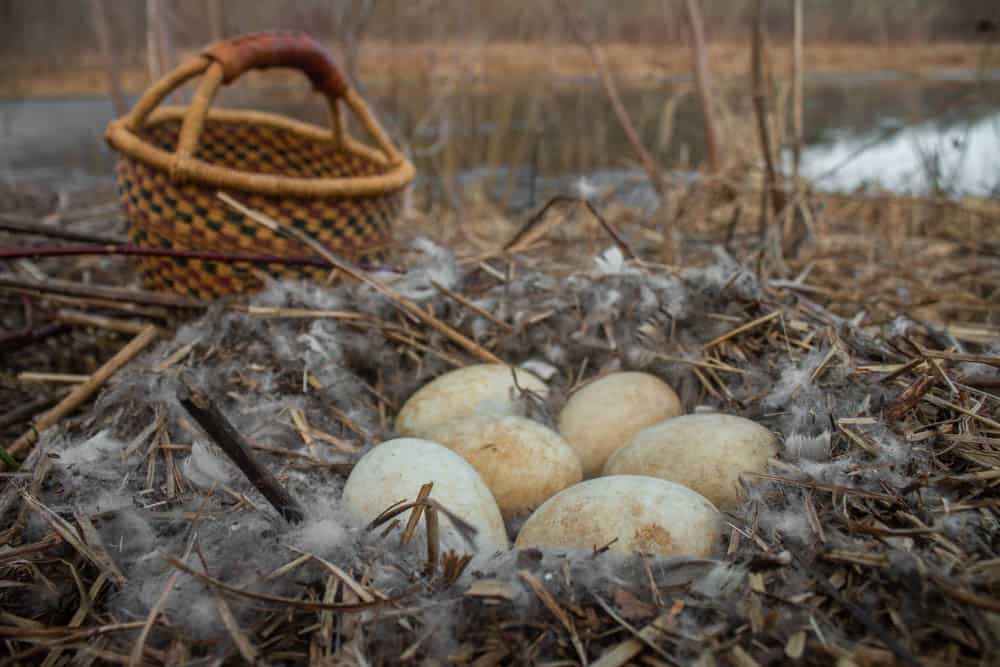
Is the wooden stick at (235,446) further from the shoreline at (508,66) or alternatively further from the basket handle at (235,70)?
the shoreline at (508,66)

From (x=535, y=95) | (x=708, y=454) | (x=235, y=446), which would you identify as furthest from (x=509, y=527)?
(x=535, y=95)

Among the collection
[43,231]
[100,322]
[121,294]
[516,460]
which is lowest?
[516,460]

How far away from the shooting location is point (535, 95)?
4602 millimetres

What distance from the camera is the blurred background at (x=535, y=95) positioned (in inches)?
143

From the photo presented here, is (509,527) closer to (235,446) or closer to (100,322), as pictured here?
(235,446)

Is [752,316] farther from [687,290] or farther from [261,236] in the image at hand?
[261,236]

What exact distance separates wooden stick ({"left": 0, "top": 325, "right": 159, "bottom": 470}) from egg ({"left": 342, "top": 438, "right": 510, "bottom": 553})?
0.71 meters

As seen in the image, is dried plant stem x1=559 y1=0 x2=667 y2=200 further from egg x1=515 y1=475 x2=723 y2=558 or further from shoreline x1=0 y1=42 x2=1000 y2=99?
egg x1=515 y1=475 x2=723 y2=558

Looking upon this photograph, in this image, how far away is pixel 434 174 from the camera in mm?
5336

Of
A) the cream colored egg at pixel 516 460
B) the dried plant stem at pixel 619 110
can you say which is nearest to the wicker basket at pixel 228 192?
the cream colored egg at pixel 516 460

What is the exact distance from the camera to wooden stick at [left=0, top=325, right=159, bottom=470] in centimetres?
150

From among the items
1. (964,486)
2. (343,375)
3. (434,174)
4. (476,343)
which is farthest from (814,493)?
(434,174)

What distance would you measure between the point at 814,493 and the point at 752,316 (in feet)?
2.06

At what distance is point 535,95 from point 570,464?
3638 millimetres
